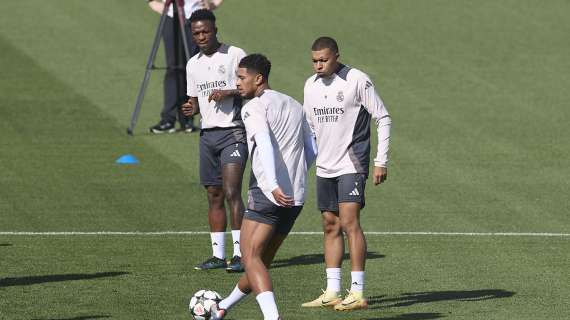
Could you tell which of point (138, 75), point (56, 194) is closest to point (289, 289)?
point (56, 194)

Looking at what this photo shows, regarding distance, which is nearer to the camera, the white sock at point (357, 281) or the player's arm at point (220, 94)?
the white sock at point (357, 281)

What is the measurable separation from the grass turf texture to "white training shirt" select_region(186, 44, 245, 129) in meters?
1.62

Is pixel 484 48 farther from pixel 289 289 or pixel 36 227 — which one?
pixel 289 289

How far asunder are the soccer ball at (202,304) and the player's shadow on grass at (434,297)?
1.74 m

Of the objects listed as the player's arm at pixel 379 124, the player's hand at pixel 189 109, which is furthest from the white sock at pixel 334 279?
the player's hand at pixel 189 109

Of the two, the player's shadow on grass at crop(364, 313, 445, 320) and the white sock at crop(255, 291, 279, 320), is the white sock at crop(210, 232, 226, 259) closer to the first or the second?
the player's shadow on grass at crop(364, 313, 445, 320)

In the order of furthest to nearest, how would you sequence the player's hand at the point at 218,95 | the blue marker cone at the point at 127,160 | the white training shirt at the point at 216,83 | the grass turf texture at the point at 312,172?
the blue marker cone at the point at 127,160 → the white training shirt at the point at 216,83 → the player's hand at the point at 218,95 → the grass turf texture at the point at 312,172

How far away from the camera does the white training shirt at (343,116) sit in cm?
1333

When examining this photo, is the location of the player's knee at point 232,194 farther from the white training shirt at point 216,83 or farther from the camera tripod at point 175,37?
the camera tripod at point 175,37

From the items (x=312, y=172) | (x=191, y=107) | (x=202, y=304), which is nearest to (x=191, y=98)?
(x=191, y=107)

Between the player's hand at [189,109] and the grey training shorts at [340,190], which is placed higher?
the player's hand at [189,109]

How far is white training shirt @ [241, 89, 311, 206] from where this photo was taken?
11945 millimetres

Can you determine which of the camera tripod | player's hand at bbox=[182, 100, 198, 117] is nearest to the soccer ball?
player's hand at bbox=[182, 100, 198, 117]

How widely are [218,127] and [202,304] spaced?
3.51m
